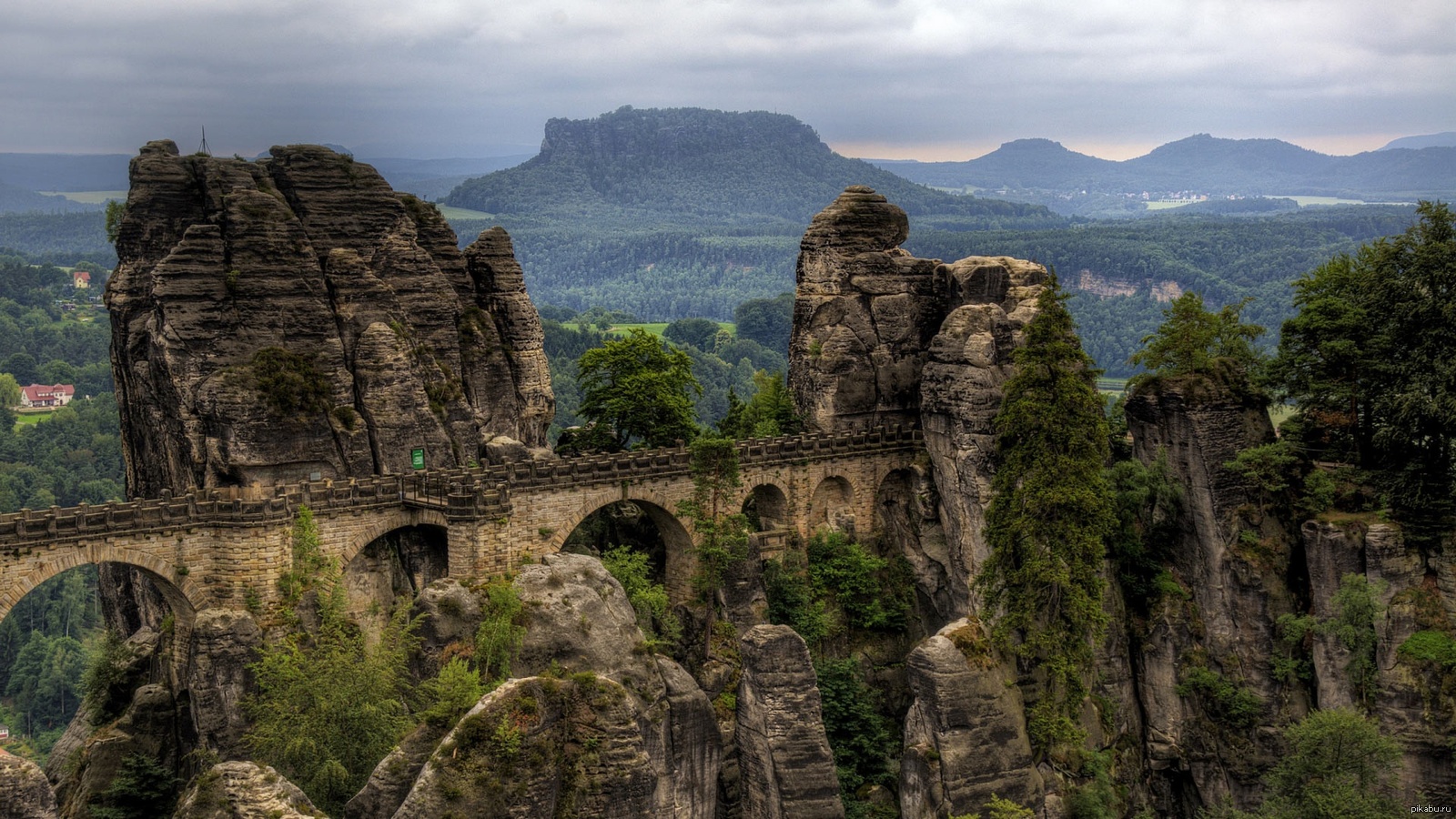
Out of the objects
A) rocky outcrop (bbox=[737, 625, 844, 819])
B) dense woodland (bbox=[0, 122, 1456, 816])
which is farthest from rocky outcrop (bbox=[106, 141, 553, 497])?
rocky outcrop (bbox=[737, 625, 844, 819])

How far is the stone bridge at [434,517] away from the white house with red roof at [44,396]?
421 feet

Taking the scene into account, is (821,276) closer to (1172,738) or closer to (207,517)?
(1172,738)

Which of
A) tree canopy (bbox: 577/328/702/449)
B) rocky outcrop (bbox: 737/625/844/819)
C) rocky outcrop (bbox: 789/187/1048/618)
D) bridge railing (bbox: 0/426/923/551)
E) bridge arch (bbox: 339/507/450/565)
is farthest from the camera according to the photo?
tree canopy (bbox: 577/328/702/449)

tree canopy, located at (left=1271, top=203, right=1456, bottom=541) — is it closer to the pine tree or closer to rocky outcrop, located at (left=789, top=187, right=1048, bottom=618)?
the pine tree

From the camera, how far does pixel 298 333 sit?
55312 millimetres

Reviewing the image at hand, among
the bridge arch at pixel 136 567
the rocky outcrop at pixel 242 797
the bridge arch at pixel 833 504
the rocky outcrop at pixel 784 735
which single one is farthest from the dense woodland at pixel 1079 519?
the rocky outcrop at pixel 242 797

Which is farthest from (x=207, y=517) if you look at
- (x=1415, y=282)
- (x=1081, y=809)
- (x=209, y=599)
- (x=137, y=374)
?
(x=1415, y=282)

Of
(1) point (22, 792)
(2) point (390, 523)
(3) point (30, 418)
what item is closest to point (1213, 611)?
(2) point (390, 523)

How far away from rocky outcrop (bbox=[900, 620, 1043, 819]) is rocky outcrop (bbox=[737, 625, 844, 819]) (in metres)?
3.31

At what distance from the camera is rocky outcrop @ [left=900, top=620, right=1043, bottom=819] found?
50.9m

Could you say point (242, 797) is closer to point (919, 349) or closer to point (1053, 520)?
point (1053, 520)

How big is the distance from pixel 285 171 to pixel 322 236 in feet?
10.9

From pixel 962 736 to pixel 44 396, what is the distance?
144 m

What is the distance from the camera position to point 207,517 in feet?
163
